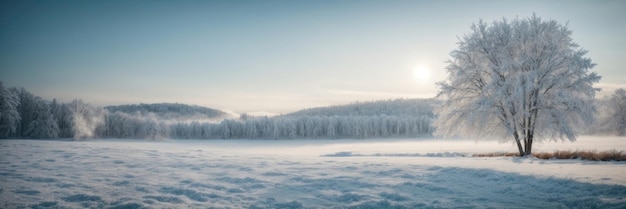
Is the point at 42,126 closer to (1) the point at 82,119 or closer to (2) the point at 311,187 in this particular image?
(1) the point at 82,119

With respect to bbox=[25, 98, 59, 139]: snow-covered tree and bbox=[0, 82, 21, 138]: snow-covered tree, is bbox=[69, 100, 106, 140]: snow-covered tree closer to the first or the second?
bbox=[25, 98, 59, 139]: snow-covered tree

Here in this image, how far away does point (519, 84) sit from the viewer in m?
21.7

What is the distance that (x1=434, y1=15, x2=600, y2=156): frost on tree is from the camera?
849 inches

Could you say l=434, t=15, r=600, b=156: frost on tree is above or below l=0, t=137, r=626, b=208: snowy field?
above

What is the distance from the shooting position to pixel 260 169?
16219 mm

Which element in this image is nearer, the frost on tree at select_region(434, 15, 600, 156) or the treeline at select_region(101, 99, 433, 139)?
the frost on tree at select_region(434, 15, 600, 156)

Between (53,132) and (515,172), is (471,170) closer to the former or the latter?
(515,172)

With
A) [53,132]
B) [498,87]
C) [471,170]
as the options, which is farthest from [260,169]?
[53,132]

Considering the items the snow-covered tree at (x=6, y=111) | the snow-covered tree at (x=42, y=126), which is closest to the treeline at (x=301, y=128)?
the snow-covered tree at (x=42, y=126)

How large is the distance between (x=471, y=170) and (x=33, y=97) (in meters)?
106

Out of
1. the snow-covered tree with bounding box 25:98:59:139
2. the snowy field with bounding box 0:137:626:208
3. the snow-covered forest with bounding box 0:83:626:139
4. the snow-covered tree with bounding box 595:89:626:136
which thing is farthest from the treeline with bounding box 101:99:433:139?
the snowy field with bounding box 0:137:626:208

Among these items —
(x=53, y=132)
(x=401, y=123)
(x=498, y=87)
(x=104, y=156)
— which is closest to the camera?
(x=104, y=156)

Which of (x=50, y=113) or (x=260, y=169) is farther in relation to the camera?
(x=50, y=113)

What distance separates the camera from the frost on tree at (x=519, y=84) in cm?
2156
